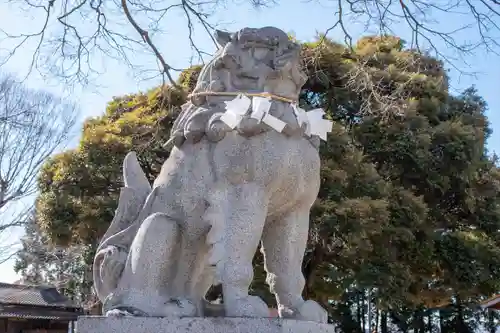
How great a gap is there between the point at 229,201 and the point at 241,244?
20 cm

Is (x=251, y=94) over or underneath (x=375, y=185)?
underneath

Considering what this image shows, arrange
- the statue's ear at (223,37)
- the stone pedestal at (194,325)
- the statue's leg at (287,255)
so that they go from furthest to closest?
the statue's ear at (223,37)
the statue's leg at (287,255)
the stone pedestal at (194,325)

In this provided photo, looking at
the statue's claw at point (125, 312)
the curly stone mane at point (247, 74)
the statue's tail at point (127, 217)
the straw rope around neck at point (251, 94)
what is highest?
the curly stone mane at point (247, 74)

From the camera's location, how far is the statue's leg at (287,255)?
2.76m

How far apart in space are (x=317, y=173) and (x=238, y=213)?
49 cm

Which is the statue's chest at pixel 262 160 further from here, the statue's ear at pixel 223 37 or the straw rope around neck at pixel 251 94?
the statue's ear at pixel 223 37

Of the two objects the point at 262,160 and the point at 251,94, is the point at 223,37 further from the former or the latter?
the point at 262,160

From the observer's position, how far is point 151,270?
8.80 ft

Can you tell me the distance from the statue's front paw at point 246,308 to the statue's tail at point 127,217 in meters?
0.61

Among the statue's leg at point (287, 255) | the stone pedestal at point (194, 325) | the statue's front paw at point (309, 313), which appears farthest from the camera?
the statue's leg at point (287, 255)

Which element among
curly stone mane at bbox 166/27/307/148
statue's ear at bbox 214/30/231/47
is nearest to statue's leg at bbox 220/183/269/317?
curly stone mane at bbox 166/27/307/148

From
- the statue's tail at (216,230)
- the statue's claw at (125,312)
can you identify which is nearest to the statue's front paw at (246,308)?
the statue's tail at (216,230)

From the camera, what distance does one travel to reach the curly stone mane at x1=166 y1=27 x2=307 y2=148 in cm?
289

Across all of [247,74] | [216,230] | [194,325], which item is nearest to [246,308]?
[194,325]
